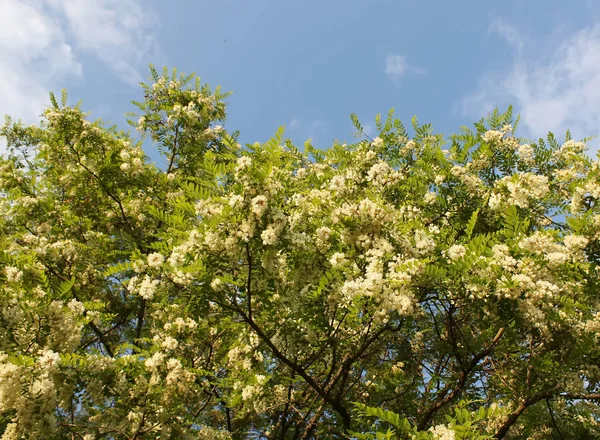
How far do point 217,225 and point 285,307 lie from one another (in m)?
1.63

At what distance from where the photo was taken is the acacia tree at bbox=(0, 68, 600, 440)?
480 centimetres

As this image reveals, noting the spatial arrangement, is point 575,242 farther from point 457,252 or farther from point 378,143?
point 378,143

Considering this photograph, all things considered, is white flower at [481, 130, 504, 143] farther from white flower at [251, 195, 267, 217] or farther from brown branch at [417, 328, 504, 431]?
white flower at [251, 195, 267, 217]

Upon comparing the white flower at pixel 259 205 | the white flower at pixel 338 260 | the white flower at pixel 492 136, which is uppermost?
the white flower at pixel 492 136

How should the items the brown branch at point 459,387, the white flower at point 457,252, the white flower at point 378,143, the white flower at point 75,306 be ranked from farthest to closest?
the white flower at point 378,143
the brown branch at point 459,387
the white flower at point 75,306
the white flower at point 457,252

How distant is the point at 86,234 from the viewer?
863cm

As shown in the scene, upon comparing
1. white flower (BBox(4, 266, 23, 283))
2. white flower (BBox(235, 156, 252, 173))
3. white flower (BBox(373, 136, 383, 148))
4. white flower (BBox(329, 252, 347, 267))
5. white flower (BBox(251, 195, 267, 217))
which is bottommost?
white flower (BBox(4, 266, 23, 283))

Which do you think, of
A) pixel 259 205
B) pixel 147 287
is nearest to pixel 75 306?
pixel 147 287

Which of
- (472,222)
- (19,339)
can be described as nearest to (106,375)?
(19,339)

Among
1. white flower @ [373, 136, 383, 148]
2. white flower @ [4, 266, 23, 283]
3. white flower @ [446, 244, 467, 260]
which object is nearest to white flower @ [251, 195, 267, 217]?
white flower @ [446, 244, 467, 260]

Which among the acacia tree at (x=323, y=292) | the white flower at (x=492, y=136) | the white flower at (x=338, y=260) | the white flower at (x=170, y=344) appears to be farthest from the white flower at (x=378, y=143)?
the white flower at (x=170, y=344)

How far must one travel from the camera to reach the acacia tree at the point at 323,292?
15.7 ft

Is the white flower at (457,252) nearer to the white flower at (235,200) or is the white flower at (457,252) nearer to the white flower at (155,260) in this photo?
the white flower at (235,200)

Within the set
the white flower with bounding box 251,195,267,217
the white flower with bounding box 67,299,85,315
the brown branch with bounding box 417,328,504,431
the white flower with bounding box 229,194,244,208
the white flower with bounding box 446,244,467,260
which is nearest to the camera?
the white flower with bounding box 251,195,267,217
